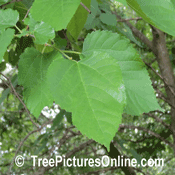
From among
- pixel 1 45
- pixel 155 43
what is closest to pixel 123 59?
pixel 1 45

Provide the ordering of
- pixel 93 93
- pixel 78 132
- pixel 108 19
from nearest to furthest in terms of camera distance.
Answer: pixel 93 93
pixel 108 19
pixel 78 132

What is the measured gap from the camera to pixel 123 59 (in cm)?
23

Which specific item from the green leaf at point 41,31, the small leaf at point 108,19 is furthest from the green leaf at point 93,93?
the small leaf at point 108,19

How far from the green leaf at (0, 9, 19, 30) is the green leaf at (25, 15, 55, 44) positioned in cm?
2

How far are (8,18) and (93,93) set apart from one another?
134 mm

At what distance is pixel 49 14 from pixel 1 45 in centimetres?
6

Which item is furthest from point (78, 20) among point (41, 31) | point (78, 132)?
point (78, 132)

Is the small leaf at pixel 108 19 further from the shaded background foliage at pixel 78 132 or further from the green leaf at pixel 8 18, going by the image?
the green leaf at pixel 8 18

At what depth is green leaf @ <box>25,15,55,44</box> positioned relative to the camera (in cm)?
21

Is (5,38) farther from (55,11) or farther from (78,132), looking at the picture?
(78,132)

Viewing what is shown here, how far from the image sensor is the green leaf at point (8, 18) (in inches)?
9.0

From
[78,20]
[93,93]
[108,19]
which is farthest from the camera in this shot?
[108,19]

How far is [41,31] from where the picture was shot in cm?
22

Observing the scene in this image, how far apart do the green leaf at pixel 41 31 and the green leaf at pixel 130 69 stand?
5 cm
